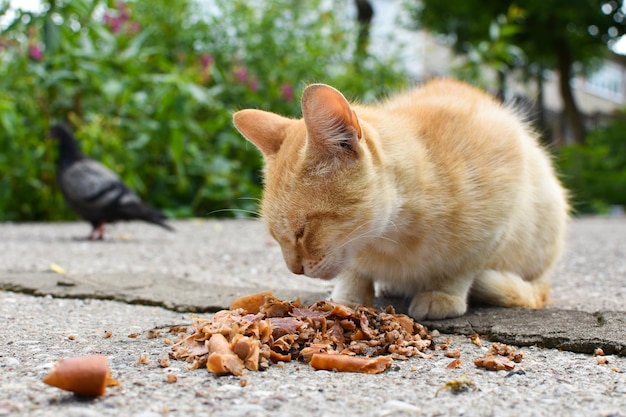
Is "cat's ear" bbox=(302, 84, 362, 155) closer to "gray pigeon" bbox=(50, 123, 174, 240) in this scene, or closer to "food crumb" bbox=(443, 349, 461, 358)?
"food crumb" bbox=(443, 349, 461, 358)

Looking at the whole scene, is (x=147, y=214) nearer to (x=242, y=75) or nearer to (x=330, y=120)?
(x=242, y=75)

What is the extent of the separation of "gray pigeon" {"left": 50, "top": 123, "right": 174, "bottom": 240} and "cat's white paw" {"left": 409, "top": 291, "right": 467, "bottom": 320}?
131 inches

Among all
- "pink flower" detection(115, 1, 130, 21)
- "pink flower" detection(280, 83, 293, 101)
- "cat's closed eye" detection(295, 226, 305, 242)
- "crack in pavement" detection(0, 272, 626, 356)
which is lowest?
"crack in pavement" detection(0, 272, 626, 356)

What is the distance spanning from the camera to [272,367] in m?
1.76

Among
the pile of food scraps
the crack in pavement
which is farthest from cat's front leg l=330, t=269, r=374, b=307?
the pile of food scraps

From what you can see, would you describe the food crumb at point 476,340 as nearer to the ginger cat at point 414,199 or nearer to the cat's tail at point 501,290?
the ginger cat at point 414,199

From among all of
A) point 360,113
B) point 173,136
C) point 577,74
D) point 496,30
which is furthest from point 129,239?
point 577,74

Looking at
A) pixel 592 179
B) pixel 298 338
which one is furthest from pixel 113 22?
pixel 592 179

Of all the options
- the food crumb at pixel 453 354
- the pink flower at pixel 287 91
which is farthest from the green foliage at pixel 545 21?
the food crumb at pixel 453 354

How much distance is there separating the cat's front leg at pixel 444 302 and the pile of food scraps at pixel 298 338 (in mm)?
187

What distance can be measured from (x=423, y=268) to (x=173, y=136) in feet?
15.2

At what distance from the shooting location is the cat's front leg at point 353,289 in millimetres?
2483

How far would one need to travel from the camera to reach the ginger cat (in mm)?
2023

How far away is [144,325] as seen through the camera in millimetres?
2303
